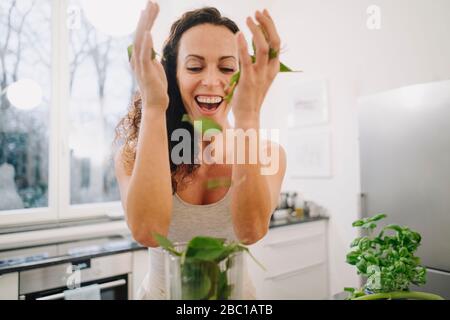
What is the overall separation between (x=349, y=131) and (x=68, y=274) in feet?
6.41

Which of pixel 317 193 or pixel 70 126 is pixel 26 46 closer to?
pixel 70 126

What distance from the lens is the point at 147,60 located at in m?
0.42

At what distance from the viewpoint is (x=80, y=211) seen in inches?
81.0

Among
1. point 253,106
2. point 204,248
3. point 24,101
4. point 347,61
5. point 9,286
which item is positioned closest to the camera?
point 204,248

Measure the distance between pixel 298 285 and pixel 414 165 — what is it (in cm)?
116

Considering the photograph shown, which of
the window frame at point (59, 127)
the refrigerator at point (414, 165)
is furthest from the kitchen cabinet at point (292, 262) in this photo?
the window frame at point (59, 127)

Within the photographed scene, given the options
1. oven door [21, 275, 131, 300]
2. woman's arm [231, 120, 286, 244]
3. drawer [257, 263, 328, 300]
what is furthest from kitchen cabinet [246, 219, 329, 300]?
woman's arm [231, 120, 286, 244]

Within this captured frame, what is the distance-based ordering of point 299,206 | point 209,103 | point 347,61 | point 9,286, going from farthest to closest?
point 299,206 < point 347,61 < point 9,286 < point 209,103

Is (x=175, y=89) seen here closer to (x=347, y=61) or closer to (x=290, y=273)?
(x=290, y=273)

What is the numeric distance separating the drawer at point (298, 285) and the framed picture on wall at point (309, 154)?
718mm

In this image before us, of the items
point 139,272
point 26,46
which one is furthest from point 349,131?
point 26,46

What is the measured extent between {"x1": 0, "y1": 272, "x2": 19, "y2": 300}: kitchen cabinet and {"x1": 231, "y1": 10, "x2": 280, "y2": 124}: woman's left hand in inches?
51.9

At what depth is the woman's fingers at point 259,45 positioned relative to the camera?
0.41 meters

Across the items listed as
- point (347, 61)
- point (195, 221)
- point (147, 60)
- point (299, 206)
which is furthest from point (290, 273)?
point (147, 60)
